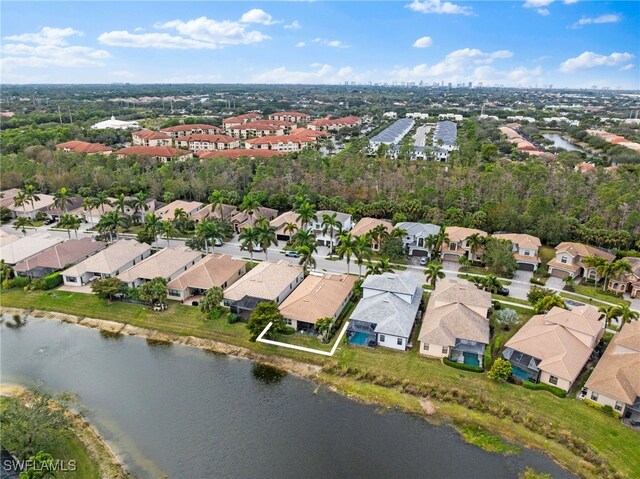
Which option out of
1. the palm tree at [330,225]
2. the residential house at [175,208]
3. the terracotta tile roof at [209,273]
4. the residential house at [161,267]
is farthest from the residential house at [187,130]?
the terracotta tile roof at [209,273]

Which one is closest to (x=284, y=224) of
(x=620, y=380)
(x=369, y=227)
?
(x=369, y=227)

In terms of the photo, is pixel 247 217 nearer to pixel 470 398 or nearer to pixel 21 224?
pixel 21 224

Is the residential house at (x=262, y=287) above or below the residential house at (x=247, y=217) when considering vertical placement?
below

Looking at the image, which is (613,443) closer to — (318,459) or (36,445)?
(318,459)

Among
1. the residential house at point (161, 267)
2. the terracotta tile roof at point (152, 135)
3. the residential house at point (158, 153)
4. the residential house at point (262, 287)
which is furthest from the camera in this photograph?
the terracotta tile roof at point (152, 135)

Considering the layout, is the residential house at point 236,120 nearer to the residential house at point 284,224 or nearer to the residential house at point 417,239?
the residential house at point 284,224

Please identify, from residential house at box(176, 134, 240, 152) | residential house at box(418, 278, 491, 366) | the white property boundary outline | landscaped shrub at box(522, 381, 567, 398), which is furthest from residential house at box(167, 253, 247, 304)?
residential house at box(176, 134, 240, 152)

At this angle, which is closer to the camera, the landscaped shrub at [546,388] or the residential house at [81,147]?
the landscaped shrub at [546,388]

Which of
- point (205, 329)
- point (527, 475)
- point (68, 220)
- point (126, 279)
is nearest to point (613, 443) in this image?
point (527, 475)
